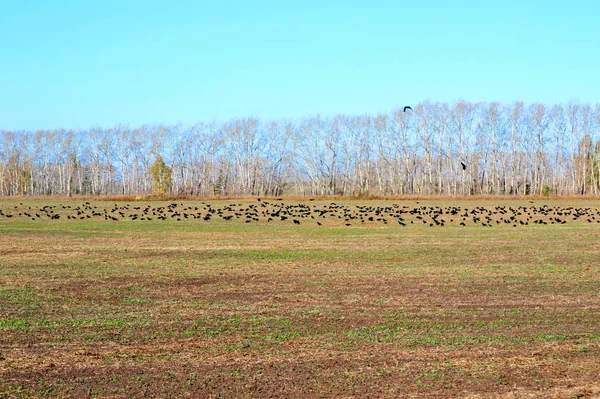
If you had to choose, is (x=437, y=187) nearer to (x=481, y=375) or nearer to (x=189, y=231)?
(x=189, y=231)

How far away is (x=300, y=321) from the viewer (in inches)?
494

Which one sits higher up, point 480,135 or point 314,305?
point 480,135

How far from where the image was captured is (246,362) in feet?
31.3

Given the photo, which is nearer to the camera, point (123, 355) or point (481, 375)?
point (481, 375)

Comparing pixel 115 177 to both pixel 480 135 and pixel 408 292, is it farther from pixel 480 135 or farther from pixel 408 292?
pixel 408 292

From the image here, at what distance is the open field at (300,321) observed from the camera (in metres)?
8.61

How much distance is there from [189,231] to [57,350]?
28.1m

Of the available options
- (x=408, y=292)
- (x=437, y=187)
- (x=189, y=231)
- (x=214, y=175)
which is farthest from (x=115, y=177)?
(x=408, y=292)

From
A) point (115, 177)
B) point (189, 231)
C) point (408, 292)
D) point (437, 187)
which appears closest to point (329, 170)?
point (437, 187)

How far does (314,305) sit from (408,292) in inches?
111

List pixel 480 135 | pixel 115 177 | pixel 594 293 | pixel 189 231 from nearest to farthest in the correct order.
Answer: pixel 594 293 → pixel 189 231 → pixel 480 135 → pixel 115 177

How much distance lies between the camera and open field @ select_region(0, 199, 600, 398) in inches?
339

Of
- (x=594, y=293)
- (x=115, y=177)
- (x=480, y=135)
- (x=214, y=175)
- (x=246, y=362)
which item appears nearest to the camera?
(x=246, y=362)

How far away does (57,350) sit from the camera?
10180 millimetres
